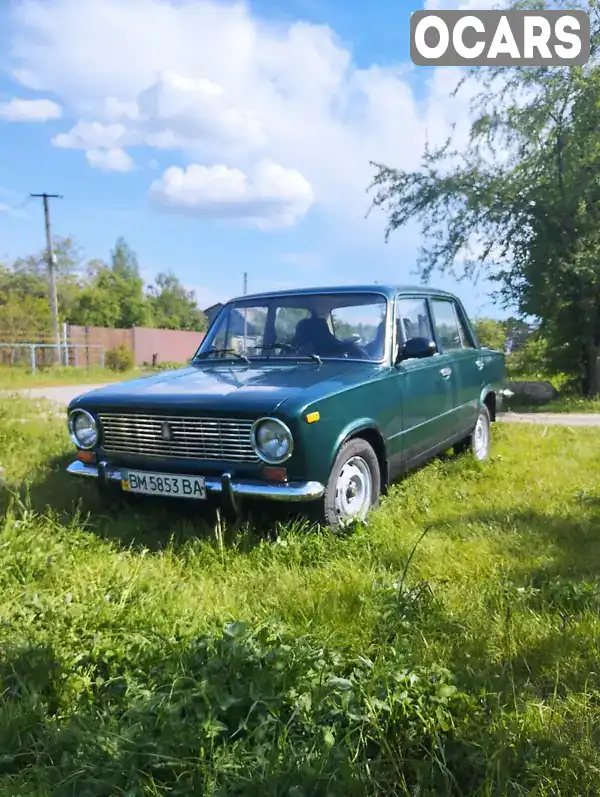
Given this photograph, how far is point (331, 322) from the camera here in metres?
4.78

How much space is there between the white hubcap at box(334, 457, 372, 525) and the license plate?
84cm

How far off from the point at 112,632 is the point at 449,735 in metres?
1.42

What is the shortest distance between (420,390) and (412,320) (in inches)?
24.6

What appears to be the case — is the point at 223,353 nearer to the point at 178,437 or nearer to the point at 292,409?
the point at 178,437

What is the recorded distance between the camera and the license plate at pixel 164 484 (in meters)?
3.64

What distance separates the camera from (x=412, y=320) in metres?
5.08

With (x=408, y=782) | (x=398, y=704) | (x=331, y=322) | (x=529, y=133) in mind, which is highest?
(x=529, y=133)

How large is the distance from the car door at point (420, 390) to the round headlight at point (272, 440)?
53.6 inches

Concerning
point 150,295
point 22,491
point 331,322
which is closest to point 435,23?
point 331,322

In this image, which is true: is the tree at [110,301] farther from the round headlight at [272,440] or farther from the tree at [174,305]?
the round headlight at [272,440]

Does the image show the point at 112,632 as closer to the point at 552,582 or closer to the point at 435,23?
the point at 552,582

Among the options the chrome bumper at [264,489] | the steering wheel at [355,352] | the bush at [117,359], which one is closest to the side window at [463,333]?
the steering wheel at [355,352]

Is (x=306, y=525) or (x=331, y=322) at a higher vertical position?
(x=331, y=322)

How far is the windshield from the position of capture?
4.60m
